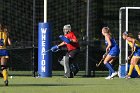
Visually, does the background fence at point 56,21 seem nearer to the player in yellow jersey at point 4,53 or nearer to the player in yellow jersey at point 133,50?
the player in yellow jersey at point 133,50

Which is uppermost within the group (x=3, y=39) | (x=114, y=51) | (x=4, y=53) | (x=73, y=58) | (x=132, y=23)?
(x=132, y=23)

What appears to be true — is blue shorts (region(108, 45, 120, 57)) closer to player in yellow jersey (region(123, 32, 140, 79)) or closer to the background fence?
player in yellow jersey (region(123, 32, 140, 79))

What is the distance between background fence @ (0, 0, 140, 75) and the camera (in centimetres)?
2250

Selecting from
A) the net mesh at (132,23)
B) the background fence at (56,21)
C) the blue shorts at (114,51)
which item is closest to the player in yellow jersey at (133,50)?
the blue shorts at (114,51)

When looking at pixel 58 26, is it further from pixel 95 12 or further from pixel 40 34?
pixel 40 34

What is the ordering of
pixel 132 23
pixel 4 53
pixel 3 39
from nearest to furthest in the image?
pixel 4 53, pixel 3 39, pixel 132 23

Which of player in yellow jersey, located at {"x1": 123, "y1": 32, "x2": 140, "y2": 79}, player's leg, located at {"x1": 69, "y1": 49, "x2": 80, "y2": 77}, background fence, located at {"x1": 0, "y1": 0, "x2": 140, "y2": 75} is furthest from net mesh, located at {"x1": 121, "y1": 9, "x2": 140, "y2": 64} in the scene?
player's leg, located at {"x1": 69, "y1": 49, "x2": 80, "y2": 77}

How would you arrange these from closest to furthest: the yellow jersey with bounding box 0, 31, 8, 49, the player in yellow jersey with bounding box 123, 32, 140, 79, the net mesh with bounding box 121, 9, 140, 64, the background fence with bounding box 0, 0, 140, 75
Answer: the yellow jersey with bounding box 0, 31, 8, 49 < the player in yellow jersey with bounding box 123, 32, 140, 79 < the net mesh with bounding box 121, 9, 140, 64 < the background fence with bounding box 0, 0, 140, 75

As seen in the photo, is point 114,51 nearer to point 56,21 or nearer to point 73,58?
point 73,58

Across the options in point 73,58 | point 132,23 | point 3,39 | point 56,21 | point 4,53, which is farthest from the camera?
point 56,21

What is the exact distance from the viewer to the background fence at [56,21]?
2250 centimetres

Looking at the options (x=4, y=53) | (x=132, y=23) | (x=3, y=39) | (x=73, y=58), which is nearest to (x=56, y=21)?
(x=132, y=23)

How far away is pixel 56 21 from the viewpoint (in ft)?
78.7

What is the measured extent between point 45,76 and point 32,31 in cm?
368
